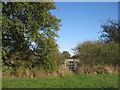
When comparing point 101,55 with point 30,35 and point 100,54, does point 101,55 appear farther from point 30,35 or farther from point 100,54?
point 30,35

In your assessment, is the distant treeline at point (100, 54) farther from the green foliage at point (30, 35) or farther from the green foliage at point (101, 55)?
the green foliage at point (30, 35)

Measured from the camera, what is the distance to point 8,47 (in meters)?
12.4

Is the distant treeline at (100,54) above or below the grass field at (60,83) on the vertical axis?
above

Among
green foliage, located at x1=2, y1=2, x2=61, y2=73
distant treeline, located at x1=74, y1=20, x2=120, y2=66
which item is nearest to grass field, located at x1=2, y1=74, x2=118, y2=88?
green foliage, located at x1=2, y1=2, x2=61, y2=73

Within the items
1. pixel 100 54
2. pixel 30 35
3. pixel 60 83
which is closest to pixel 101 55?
pixel 100 54

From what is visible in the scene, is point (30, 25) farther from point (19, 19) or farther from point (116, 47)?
point (116, 47)

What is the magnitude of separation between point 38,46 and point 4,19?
309cm

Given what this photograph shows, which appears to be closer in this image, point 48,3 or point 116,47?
point 48,3

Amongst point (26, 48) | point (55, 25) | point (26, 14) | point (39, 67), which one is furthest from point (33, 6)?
point (39, 67)

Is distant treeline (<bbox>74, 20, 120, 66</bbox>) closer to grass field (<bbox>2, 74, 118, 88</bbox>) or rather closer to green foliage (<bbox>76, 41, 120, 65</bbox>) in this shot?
green foliage (<bbox>76, 41, 120, 65</bbox>)

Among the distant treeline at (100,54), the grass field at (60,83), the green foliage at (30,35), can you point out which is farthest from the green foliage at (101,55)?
the grass field at (60,83)

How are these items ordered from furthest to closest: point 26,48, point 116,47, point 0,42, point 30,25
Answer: point 116,47 < point 26,48 < point 30,25 < point 0,42

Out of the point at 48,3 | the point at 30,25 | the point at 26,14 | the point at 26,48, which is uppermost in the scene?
the point at 48,3

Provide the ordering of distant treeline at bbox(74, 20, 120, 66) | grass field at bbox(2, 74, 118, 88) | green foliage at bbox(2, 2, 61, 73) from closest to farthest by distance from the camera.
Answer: grass field at bbox(2, 74, 118, 88) < green foliage at bbox(2, 2, 61, 73) < distant treeline at bbox(74, 20, 120, 66)
